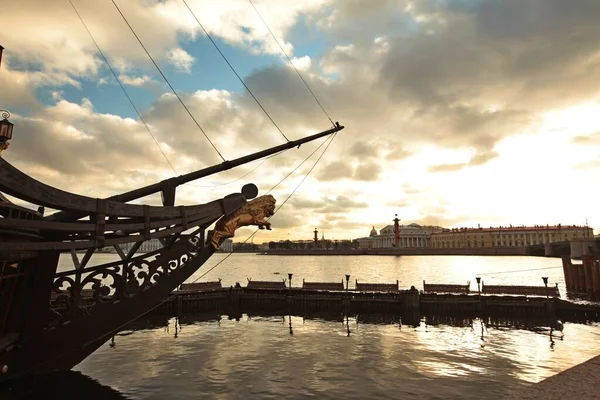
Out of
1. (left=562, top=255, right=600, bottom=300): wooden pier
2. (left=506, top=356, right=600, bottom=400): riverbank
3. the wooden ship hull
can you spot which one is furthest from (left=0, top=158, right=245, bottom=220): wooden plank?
(left=562, top=255, right=600, bottom=300): wooden pier

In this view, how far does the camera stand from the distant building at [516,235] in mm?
174375

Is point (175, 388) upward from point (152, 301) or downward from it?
downward

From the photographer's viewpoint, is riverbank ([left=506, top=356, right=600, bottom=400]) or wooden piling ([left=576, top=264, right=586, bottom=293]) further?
wooden piling ([left=576, top=264, right=586, bottom=293])

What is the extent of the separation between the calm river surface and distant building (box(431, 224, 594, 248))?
17596cm

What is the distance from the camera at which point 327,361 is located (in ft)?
52.2

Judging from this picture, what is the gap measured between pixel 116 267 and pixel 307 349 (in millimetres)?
9969

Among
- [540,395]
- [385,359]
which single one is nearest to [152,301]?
[385,359]

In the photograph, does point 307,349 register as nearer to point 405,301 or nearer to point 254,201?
point 254,201

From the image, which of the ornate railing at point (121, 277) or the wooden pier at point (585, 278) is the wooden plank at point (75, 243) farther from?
the wooden pier at point (585, 278)

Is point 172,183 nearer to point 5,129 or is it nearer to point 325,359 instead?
point 5,129

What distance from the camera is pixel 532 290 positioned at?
30031mm

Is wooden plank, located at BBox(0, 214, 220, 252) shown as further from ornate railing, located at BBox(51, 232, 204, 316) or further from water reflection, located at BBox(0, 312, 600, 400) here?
water reflection, located at BBox(0, 312, 600, 400)

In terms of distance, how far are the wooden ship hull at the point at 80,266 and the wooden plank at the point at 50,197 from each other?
0.02m

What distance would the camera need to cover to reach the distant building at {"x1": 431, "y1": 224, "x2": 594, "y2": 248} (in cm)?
17438
